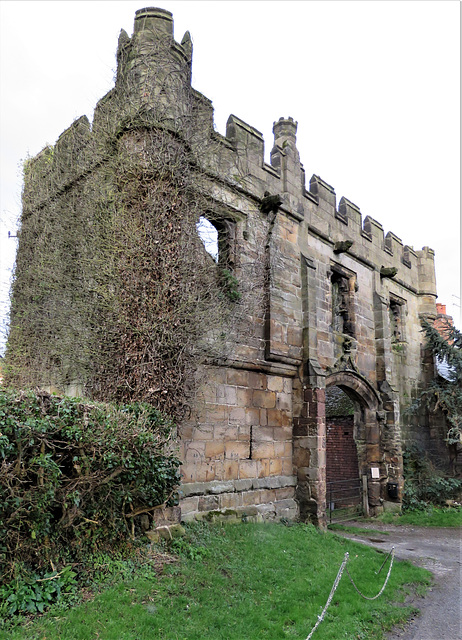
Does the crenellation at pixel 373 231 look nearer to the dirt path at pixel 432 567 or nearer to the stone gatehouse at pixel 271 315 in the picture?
the stone gatehouse at pixel 271 315

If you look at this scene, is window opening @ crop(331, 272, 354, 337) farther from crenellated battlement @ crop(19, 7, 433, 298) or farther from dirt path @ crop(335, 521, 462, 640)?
dirt path @ crop(335, 521, 462, 640)

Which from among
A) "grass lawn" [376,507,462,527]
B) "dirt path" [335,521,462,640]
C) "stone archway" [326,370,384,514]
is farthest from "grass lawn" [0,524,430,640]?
"stone archway" [326,370,384,514]

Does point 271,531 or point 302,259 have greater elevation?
point 302,259

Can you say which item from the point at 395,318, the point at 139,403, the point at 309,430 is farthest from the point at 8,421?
the point at 395,318

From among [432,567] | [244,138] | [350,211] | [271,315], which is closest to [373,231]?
[350,211]

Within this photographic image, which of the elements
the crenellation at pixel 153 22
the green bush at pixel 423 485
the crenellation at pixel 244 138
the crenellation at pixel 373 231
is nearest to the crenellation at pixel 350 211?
the crenellation at pixel 373 231

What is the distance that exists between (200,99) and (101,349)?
5.18 metres

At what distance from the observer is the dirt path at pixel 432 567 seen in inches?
237

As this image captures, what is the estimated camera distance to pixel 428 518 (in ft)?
43.3

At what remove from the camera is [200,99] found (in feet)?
30.7

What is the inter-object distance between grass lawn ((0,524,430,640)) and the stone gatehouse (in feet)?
3.60

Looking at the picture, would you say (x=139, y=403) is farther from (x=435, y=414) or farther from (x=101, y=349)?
(x=435, y=414)

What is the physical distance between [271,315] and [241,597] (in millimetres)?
5489

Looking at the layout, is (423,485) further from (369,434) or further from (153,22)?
(153,22)
